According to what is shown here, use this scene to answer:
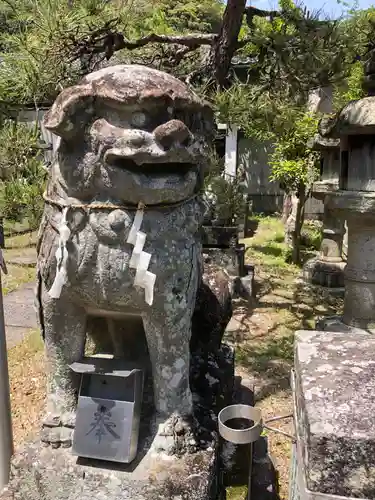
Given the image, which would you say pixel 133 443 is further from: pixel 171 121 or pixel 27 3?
pixel 27 3

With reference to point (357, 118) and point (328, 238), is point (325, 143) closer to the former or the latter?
point (328, 238)

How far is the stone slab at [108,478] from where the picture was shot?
4.45ft

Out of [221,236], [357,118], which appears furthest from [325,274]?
[357,118]

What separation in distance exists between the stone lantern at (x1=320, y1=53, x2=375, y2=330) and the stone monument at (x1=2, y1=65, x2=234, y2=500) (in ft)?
6.94

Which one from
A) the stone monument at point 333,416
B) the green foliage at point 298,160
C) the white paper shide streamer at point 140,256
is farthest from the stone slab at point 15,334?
the green foliage at point 298,160

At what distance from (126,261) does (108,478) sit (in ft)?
2.02

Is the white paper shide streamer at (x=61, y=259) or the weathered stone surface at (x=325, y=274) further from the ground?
the white paper shide streamer at (x=61, y=259)

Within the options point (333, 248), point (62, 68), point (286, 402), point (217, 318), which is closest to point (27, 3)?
point (62, 68)

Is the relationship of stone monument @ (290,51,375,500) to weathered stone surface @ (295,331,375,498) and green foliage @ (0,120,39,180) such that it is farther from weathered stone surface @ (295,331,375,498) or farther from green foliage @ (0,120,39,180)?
green foliage @ (0,120,39,180)

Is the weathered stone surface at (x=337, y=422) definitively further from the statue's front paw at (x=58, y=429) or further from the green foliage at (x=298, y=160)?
the green foliage at (x=298, y=160)

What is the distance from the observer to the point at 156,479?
137 cm

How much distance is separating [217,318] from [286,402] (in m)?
1.30

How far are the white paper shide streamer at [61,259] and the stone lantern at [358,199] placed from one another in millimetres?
2444

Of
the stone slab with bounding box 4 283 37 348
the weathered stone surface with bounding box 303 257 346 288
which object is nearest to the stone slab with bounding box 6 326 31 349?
the stone slab with bounding box 4 283 37 348
